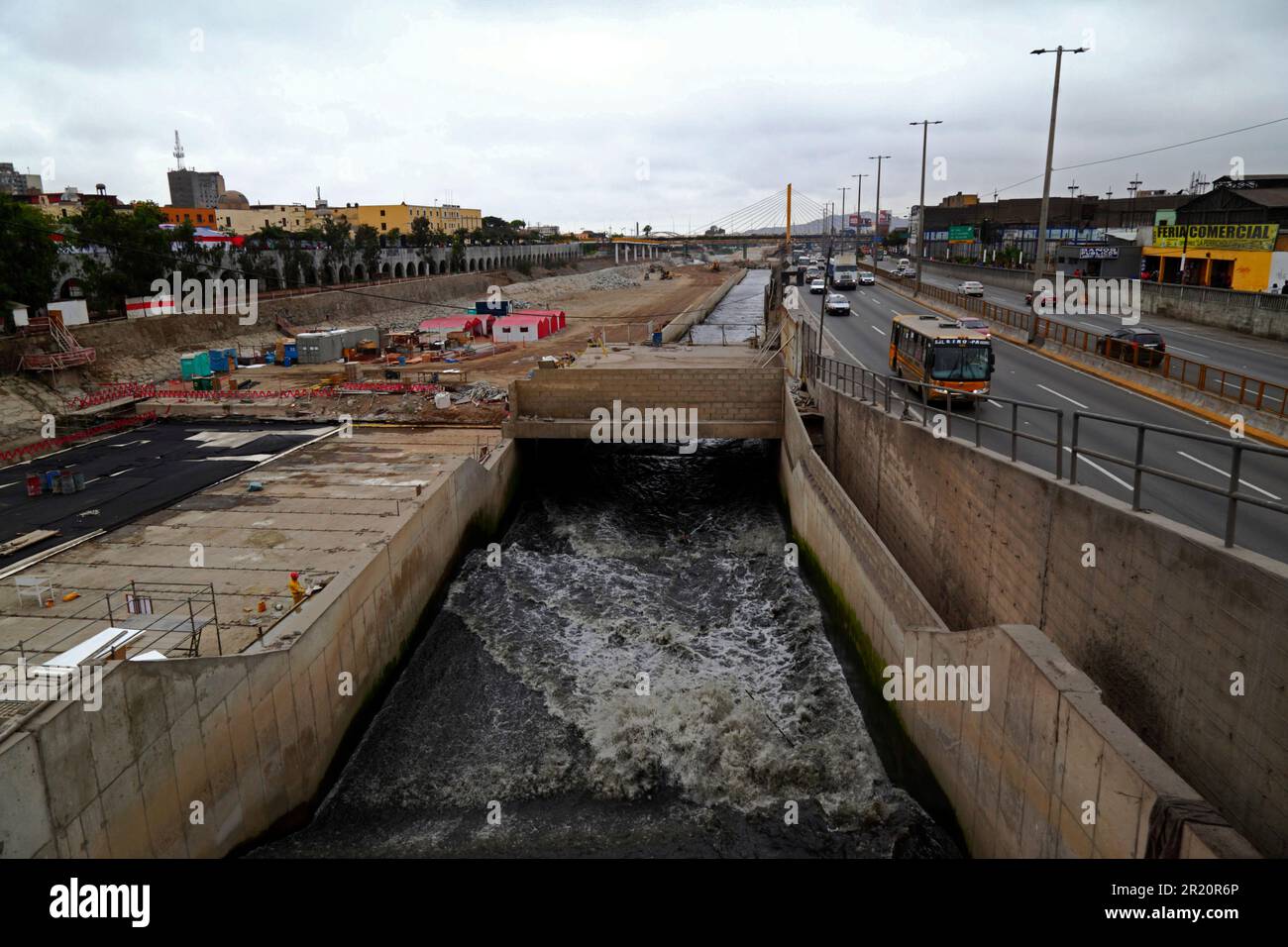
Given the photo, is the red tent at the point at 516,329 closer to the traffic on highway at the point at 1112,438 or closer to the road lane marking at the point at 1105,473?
the traffic on highway at the point at 1112,438

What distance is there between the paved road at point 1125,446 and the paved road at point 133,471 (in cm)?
2341

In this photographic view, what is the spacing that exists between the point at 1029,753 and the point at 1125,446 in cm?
1254

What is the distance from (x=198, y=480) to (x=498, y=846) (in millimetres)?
20389

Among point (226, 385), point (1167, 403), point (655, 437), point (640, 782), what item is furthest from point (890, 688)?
point (226, 385)

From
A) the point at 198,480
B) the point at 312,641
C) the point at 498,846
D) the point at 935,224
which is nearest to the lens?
the point at 498,846

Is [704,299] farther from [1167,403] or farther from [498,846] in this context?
[498,846]

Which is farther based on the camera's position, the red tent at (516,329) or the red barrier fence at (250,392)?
the red tent at (516,329)

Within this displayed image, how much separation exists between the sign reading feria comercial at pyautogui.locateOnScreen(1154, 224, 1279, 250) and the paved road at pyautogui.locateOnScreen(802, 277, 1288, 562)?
68.9 ft

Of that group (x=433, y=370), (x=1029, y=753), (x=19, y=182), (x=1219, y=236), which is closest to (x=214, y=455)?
(x=433, y=370)

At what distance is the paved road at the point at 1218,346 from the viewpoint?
29266 millimetres

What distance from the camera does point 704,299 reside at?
119m

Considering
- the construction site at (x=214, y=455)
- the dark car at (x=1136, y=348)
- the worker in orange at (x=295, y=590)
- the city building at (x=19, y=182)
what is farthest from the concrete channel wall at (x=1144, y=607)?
the city building at (x=19, y=182)

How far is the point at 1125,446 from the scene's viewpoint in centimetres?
2020
